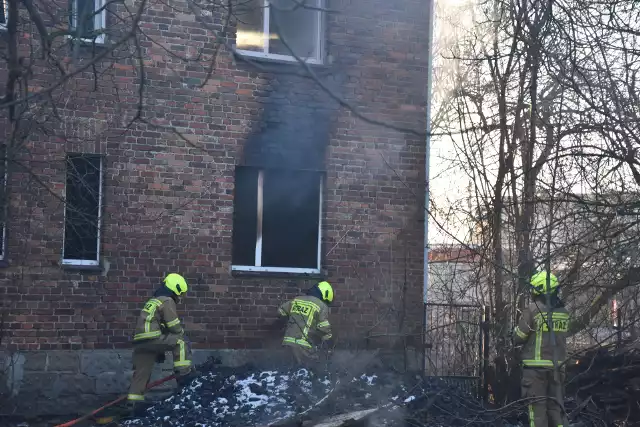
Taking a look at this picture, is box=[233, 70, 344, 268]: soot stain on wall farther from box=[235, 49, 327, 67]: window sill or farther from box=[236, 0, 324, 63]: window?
box=[236, 0, 324, 63]: window

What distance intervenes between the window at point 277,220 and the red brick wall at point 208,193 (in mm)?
218

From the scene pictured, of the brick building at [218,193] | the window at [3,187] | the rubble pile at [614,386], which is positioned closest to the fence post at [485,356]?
the brick building at [218,193]

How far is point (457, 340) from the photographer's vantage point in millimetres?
12578

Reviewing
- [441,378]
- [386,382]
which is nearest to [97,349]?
[386,382]

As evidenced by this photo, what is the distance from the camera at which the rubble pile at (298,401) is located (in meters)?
9.55

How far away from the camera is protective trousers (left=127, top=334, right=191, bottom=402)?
10.2 meters

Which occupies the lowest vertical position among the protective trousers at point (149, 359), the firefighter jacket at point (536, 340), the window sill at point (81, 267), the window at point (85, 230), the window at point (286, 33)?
the protective trousers at point (149, 359)

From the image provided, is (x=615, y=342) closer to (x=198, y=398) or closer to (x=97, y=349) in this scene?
(x=198, y=398)

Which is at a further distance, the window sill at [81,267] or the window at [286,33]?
the window at [286,33]

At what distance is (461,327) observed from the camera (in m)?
12.4

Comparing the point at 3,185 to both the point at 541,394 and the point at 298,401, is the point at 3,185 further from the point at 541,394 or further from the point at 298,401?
the point at 541,394

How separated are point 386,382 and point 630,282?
12.6ft

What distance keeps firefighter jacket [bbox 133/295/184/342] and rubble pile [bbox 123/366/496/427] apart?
0.80 meters

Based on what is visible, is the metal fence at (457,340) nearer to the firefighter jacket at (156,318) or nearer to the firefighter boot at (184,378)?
the firefighter boot at (184,378)
